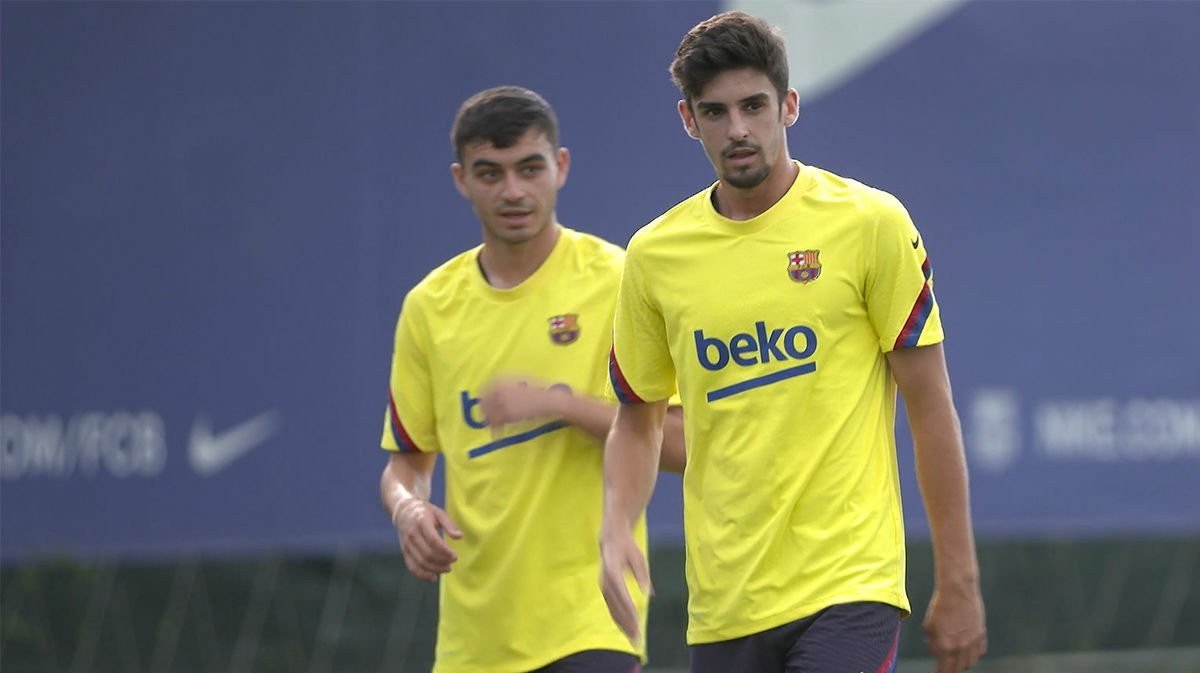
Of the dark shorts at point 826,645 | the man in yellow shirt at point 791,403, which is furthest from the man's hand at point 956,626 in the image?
the dark shorts at point 826,645

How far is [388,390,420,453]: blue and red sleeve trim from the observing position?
4535 millimetres

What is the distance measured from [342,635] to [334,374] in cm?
92

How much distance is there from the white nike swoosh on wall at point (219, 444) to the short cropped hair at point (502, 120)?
2.23m

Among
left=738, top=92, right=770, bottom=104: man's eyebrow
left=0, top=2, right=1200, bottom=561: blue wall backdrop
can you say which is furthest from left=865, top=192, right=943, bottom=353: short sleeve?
left=0, top=2, right=1200, bottom=561: blue wall backdrop

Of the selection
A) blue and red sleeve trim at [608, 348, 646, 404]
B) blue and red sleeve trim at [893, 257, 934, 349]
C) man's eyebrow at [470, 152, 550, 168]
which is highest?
man's eyebrow at [470, 152, 550, 168]

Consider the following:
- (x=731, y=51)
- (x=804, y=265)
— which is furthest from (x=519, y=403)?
(x=731, y=51)

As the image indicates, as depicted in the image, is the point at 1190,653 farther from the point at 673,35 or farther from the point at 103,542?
the point at 103,542

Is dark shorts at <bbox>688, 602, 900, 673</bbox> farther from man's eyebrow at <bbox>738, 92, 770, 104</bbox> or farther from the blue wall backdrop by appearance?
the blue wall backdrop

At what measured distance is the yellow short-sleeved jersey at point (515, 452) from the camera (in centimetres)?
420

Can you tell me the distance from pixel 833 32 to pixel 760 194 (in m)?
3.50

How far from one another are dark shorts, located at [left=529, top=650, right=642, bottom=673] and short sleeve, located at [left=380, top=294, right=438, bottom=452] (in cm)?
68

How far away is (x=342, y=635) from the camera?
21.7 feet

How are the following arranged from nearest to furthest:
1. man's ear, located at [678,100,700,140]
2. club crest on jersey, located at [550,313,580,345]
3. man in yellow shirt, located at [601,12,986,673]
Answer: man in yellow shirt, located at [601,12,986,673] → man's ear, located at [678,100,700,140] → club crest on jersey, located at [550,313,580,345]

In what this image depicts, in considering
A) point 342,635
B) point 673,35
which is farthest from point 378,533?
point 673,35
